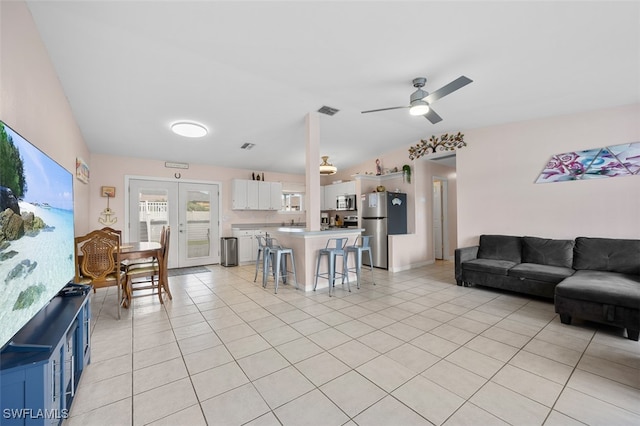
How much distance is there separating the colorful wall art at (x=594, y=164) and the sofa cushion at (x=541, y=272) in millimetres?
1350

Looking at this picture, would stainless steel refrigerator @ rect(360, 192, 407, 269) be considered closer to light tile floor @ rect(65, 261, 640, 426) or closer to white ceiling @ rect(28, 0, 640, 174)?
white ceiling @ rect(28, 0, 640, 174)

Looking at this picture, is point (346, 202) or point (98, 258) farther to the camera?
point (346, 202)

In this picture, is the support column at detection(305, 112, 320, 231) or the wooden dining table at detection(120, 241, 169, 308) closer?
the wooden dining table at detection(120, 241, 169, 308)

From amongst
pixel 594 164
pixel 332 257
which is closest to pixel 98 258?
pixel 332 257

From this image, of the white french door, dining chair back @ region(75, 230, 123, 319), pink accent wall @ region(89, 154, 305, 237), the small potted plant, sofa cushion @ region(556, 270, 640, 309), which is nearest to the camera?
sofa cushion @ region(556, 270, 640, 309)

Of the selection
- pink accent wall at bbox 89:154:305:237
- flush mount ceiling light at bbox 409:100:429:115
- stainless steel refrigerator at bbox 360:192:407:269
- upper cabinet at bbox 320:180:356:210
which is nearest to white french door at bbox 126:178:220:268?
pink accent wall at bbox 89:154:305:237

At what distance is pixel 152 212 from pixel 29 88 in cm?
407

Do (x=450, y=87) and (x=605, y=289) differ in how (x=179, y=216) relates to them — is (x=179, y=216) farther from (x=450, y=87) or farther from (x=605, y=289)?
(x=605, y=289)

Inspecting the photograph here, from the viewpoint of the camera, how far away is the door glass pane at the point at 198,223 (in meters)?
6.05

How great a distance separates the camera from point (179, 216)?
19.4 feet

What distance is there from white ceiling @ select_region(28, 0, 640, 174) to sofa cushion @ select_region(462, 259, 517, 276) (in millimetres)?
2331

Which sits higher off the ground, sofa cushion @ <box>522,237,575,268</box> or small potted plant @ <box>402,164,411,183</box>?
small potted plant @ <box>402,164,411,183</box>

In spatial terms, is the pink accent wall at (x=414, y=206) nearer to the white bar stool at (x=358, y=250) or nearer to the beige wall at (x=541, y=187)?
the beige wall at (x=541, y=187)

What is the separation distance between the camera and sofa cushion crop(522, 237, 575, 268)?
3661 millimetres
